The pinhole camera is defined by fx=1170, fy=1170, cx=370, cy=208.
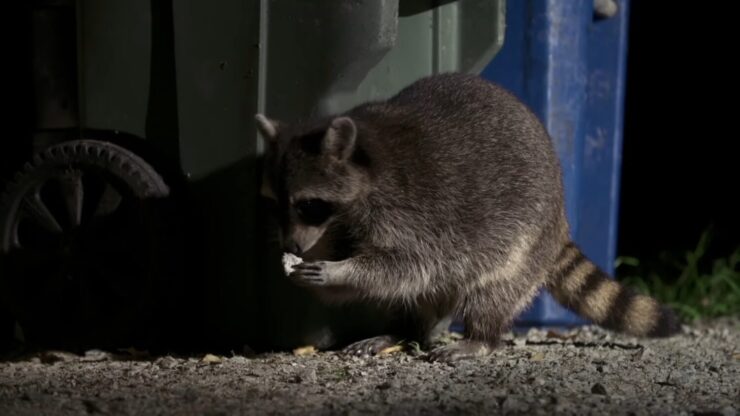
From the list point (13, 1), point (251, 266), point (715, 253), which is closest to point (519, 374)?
point (251, 266)

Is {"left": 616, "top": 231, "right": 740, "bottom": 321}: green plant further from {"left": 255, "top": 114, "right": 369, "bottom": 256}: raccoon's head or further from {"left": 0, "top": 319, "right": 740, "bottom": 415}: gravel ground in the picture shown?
{"left": 255, "top": 114, "right": 369, "bottom": 256}: raccoon's head

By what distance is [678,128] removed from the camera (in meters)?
8.33

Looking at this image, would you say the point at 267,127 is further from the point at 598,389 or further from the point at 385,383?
the point at 598,389

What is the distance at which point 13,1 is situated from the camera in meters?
5.11

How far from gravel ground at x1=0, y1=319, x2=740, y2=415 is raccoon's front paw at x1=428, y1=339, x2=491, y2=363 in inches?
2.1

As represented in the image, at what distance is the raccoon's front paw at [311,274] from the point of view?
4086 millimetres

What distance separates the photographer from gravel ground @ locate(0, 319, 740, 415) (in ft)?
11.0

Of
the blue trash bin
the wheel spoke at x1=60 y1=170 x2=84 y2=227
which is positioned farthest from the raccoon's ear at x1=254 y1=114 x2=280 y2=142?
the blue trash bin

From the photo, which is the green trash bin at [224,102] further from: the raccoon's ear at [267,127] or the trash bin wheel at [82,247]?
the raccoon's ear at [267,127]

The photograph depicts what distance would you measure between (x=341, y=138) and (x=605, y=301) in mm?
1376

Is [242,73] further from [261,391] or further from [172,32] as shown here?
[261,391]

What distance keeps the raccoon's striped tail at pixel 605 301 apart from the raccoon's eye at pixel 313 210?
3.57ft

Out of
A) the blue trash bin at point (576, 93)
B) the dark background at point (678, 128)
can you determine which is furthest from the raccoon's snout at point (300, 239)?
the dark background at point (678, 128)

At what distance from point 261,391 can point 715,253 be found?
16.8ft
